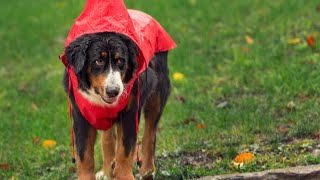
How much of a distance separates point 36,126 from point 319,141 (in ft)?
10.6

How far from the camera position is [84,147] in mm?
5680

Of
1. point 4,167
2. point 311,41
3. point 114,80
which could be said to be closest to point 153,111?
point 114,80

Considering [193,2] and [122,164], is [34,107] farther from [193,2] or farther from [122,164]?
[193,2]

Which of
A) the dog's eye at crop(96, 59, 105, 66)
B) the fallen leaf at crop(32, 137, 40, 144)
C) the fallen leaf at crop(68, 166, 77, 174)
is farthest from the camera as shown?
the fallen leaf at crop(32, 137, 40, 144)

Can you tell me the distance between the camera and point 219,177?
5.62 m

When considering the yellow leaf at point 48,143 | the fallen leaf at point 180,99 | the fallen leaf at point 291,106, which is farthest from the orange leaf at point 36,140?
the fallen leaf at point 291,106

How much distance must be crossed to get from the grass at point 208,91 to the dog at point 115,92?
43 centimetres

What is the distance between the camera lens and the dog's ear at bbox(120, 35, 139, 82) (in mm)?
5383

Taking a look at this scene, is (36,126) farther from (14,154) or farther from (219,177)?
(219,177)

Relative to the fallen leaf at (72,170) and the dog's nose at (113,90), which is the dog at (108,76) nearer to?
the dog's nose at (113,90)

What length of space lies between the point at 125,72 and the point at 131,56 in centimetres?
12

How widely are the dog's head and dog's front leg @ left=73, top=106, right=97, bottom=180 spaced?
14.2 inches

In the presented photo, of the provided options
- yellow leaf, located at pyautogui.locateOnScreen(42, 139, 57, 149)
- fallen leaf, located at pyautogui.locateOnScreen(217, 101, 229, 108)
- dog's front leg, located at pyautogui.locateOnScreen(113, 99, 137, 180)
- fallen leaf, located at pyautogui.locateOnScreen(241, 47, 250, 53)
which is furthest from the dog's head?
fallen leaf, located at pyautogui.locateOnScreen(241, 47, 250, 53)

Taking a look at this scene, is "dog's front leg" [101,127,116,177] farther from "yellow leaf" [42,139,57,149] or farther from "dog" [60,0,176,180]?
"yellow leaf" [42,139,57,149]
